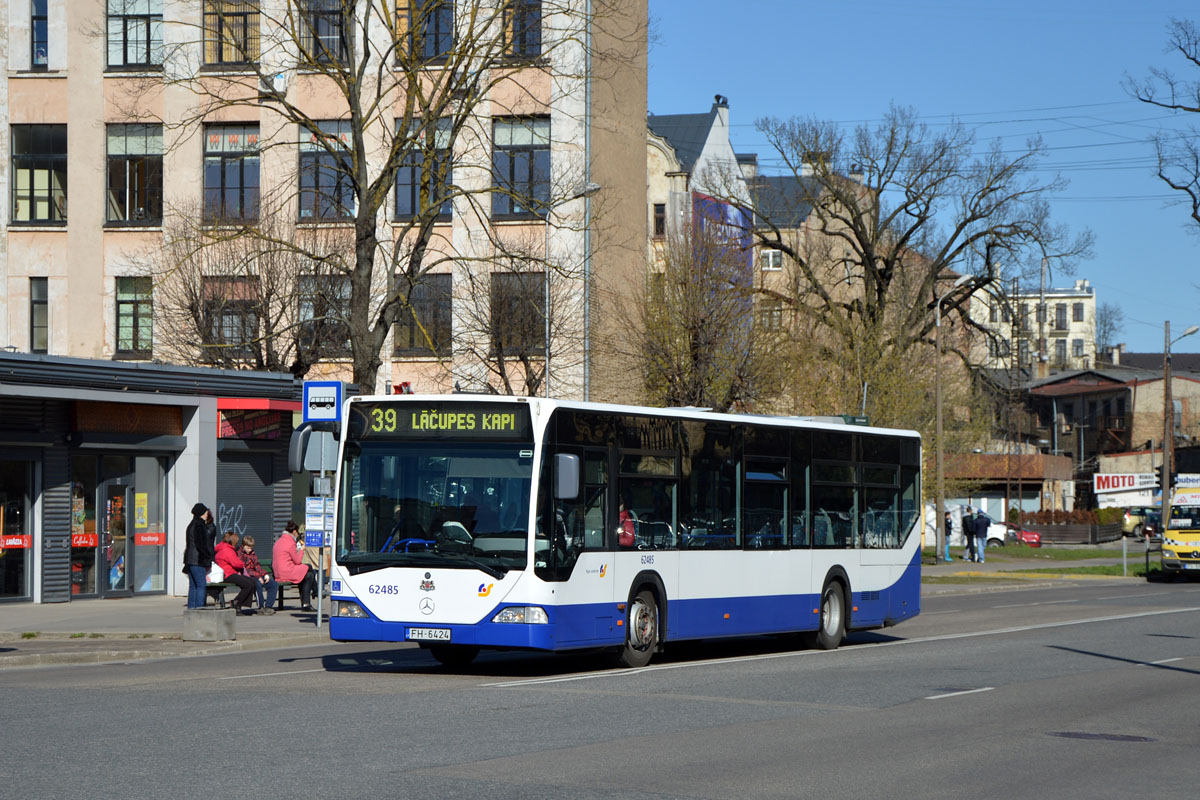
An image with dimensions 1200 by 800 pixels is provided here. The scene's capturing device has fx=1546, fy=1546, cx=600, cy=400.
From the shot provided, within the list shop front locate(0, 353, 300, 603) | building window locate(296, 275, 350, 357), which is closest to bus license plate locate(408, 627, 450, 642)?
shop front locate(0, 353, 300, 603)

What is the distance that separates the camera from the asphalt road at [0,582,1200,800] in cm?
938

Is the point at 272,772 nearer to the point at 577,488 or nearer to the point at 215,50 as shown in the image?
the point at 577,488

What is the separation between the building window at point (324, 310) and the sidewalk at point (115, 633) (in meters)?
11.4

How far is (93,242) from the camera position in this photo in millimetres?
44312

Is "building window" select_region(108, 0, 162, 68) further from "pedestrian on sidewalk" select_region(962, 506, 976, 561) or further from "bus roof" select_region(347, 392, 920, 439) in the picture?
"pedestrian on sidewalk" select_region(962, 506, 976, 561)

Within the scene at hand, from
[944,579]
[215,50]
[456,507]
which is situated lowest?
[944,579]

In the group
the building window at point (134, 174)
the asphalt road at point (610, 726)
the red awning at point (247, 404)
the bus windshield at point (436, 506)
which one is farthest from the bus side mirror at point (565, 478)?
the building window at point (134, 174)

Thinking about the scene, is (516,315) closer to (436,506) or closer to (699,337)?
(699,337)

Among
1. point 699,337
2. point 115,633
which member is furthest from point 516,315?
point 115,633

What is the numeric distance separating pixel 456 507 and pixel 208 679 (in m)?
3.05

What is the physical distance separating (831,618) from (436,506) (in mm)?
7380

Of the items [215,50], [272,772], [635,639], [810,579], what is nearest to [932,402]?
[215,50]

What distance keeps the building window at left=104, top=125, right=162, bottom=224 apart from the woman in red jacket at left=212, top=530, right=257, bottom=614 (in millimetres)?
21515

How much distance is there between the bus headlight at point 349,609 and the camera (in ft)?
52.6
